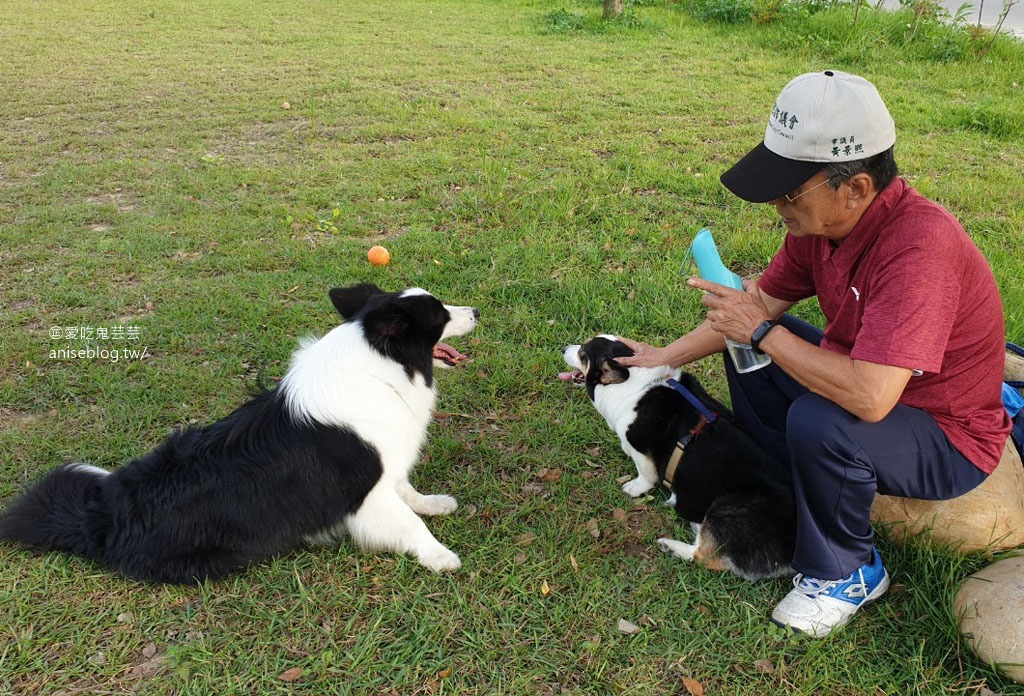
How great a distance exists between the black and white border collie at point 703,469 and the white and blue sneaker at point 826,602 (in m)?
0.14

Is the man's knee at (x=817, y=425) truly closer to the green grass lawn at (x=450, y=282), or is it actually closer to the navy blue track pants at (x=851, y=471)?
the navy blue track pants at (x=851, y=471)

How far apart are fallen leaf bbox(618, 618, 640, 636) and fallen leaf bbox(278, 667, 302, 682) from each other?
113 cm

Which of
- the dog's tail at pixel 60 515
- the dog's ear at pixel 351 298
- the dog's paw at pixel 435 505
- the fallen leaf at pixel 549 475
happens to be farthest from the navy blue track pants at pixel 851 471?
the dog's tail at pixel 60 515

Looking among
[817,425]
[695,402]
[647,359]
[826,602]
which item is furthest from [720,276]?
[826,602]

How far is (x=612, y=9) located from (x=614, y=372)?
10.0 metres

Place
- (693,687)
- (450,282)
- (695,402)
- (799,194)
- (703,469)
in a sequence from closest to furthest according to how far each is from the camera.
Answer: (799,194), (693,687), (703,469), (695,402), (450,282)

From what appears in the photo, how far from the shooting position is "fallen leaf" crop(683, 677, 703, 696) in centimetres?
223

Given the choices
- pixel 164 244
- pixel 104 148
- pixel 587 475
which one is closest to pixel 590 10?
pixel 104 148

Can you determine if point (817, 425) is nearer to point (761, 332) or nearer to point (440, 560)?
point (761, 332)

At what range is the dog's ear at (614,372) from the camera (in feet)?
9.93

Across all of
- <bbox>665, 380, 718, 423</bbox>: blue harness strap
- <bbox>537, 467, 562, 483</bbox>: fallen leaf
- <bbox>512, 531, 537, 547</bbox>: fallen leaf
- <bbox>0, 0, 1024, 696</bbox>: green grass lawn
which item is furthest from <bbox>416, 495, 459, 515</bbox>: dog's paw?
<bbox>665, 380, 718, 423</bbox>: blue harness strap

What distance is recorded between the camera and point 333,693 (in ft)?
7.41

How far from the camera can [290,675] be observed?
2.30 metres

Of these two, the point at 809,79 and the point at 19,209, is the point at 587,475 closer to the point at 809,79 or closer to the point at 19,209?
the point at 809,79
